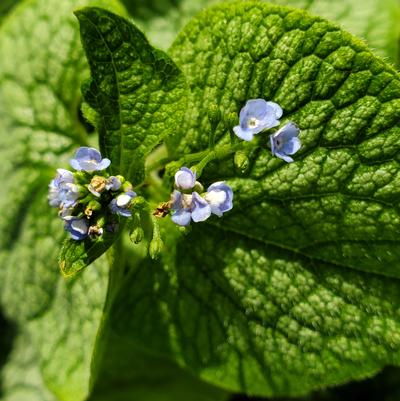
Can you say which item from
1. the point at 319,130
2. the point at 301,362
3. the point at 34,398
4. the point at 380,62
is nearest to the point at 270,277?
the point at 301,362

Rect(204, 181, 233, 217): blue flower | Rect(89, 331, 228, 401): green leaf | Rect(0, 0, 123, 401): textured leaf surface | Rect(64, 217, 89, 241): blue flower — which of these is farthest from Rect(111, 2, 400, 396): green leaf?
Rect(89, 331, 228, 401): green leaf

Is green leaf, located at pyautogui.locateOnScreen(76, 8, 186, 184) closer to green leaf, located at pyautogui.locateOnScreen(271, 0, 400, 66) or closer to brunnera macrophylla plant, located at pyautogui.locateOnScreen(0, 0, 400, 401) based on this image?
brunnera macrophylla plant, located at pyautogui.locateOnScreen(0, 0, 400, 401)

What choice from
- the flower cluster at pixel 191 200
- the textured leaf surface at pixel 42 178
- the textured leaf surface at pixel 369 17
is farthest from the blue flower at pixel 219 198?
the textured leaf surface at pixel 369 17

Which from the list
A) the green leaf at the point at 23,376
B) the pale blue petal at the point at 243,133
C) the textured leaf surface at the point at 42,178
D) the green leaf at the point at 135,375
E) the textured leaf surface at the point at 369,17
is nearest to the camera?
the pale blue petal at the point at 243,133

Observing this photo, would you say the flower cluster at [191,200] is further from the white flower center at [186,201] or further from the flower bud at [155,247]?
the flower bud at [155,247]

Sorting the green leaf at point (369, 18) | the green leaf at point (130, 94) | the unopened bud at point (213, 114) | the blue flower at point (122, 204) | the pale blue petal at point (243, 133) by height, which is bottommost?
the blue flower at point (122, 204)

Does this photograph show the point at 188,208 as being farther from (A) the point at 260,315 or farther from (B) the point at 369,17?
(B) the point at 369,17

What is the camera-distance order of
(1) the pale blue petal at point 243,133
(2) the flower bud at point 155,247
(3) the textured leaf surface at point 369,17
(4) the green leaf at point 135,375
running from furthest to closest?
1. (4) the green leaf at point 135,375
2. (3) the textured leaf surface at point 369,17
3. (2) the flower bud at point 155,247
4. (1) the pale blue petal at point 243,133
